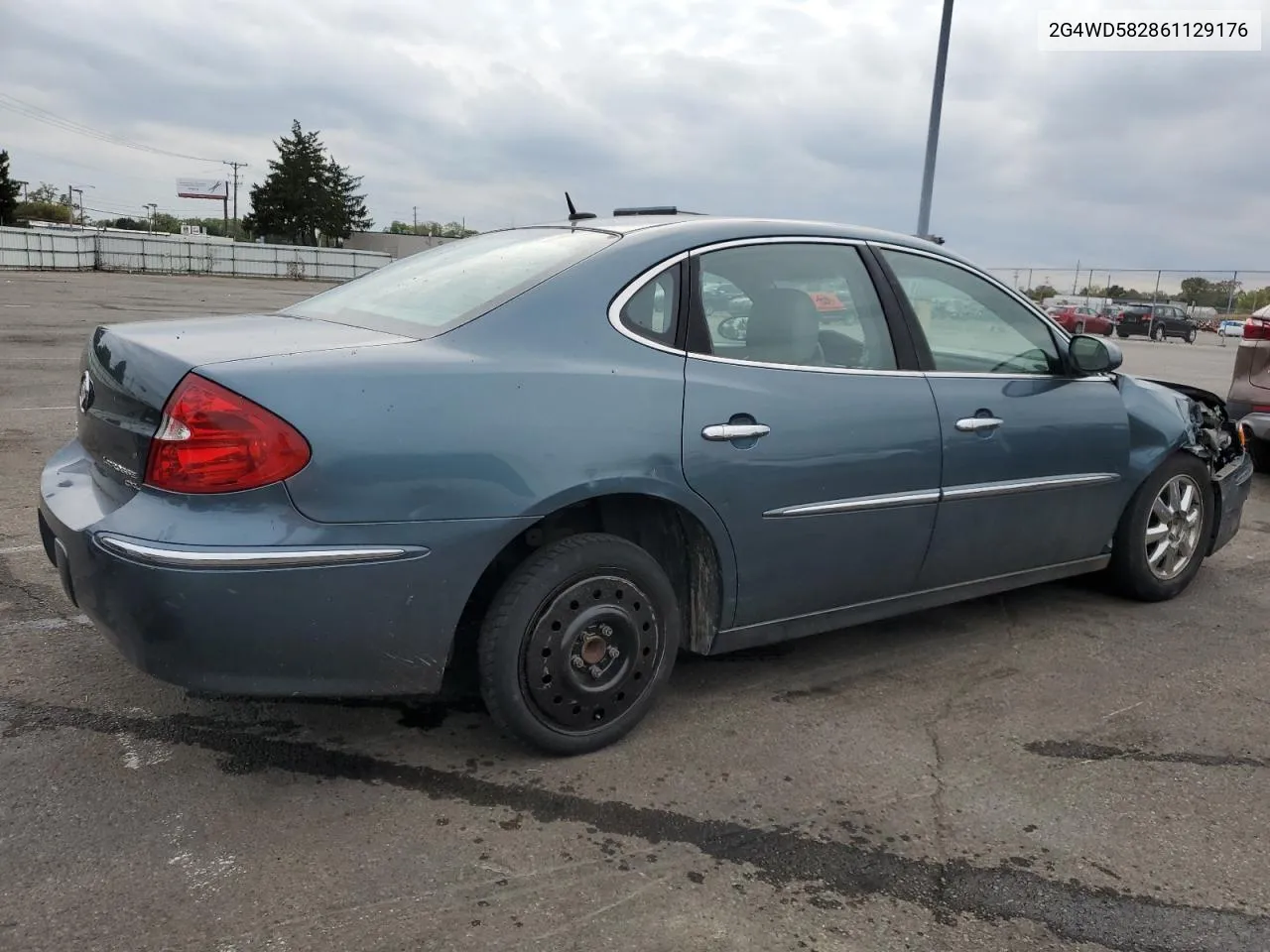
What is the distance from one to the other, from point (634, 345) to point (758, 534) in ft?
2.30

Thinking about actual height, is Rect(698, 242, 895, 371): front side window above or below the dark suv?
below

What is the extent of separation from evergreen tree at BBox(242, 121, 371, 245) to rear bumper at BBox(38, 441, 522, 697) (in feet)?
277

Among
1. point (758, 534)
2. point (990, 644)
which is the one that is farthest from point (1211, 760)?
point (758, 534)

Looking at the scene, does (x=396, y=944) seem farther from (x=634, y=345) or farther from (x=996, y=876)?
(x=634, y=345)

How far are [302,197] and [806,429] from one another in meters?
84.5

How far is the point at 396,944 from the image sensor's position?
2148 millimetres

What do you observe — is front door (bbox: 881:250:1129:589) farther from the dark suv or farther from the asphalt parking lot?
the dark suv

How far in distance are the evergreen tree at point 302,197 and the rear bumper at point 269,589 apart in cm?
8445

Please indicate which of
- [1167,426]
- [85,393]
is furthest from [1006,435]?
[85,393]

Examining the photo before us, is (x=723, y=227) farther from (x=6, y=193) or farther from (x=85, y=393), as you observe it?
(x=6, y=193)

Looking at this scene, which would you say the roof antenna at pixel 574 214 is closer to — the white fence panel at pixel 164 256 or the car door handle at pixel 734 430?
the car door handle at pixel 734 430

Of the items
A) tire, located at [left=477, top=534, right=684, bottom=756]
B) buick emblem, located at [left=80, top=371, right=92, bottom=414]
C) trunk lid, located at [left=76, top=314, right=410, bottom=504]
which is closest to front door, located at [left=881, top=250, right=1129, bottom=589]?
tire, located at [left=477, top=534, right=684, bottom=756]

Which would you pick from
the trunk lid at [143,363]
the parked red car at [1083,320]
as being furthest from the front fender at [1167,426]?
the parked red car at [1083,320]

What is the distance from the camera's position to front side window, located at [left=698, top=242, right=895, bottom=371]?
3.19 meters
